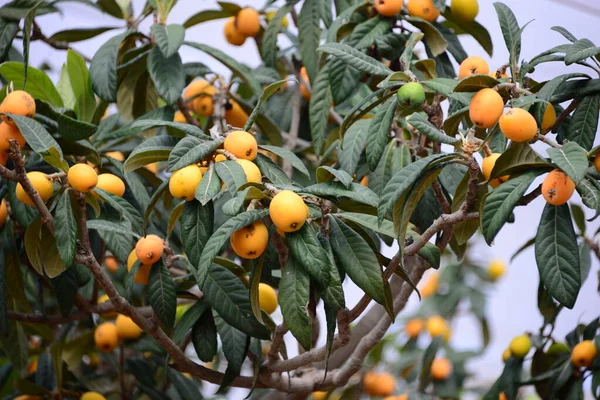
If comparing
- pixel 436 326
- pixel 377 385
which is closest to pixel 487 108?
pixel 377 385

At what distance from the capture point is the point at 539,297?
4.67 feet

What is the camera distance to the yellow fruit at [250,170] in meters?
0.97

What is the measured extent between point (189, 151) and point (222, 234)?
111mm

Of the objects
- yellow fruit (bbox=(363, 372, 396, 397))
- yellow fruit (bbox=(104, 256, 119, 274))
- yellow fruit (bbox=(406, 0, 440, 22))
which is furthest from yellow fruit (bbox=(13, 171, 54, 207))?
yellow fruit (bbox=(363, 372, 396, 397))

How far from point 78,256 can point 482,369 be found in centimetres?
276

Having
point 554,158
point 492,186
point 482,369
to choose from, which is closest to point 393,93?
point 492,186

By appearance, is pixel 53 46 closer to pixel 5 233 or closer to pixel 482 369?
pixel 5 233

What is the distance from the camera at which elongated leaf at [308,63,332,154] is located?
138 cm

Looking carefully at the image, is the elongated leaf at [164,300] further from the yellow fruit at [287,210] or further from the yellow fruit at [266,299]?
the yellow fruit at [287,210]

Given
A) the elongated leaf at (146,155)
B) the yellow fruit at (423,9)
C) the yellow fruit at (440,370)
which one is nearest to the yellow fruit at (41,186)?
the elongated leaf at (146,155)

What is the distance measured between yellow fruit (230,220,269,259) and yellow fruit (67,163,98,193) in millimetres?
219

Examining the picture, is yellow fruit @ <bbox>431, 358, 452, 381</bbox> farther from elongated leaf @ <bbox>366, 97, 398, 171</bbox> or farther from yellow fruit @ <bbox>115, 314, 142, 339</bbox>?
elongated leaf @ <bbox>366, 97, 398, 171</bbox>

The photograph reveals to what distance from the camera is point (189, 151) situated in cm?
96

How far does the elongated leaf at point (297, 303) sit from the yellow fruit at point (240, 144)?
16 centimetres
